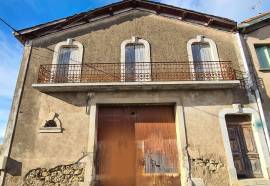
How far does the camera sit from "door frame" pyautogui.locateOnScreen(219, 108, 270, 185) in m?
8.35

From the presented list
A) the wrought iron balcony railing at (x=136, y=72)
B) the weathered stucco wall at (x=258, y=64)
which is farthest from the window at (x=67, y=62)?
the weathered stucco wall at (x=258, y=64)

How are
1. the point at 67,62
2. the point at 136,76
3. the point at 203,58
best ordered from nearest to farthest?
1. the point at 136,76
2. the point at 67,62
3. the point at 203,58

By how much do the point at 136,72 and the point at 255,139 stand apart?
501 centimetres

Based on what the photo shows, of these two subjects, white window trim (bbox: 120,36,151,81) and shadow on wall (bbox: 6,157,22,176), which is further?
white window trim (bbox: 120,36,151,81)

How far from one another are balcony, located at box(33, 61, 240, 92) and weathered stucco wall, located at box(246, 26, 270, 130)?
1.10 meters

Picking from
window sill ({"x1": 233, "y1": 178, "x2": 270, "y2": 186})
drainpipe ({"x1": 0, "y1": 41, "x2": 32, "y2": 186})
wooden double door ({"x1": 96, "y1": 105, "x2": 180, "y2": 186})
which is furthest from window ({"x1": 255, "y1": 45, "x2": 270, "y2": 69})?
drainpipe ({"x1": 0, "y1": 41, "x2": 32, "y2": 186})

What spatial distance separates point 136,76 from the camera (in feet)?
32.6

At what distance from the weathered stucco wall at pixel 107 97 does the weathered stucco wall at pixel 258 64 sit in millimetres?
730

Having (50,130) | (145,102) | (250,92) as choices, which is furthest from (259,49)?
(50,130)

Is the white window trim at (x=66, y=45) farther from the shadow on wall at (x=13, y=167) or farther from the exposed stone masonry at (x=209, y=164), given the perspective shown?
the exposed stone masonry at (x=209, y=164)

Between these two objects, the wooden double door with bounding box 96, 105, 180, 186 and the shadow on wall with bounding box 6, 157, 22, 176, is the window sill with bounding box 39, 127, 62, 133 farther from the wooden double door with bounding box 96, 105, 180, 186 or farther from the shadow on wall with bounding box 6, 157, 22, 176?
the wooden double door with bounding box 96, 105, 180, 186

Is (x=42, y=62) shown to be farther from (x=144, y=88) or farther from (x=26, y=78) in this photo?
(x=144, y=88)

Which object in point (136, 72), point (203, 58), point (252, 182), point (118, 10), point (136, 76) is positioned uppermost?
point (118, 10)

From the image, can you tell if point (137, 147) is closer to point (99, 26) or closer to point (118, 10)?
point (99, 26)
